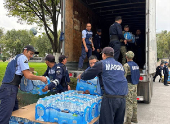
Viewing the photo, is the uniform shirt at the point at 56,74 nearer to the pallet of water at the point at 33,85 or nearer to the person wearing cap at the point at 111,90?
the pallet of water at the point at 33,85

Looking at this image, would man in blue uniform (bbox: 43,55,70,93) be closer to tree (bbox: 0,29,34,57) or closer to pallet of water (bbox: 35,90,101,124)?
pallet of water (bbox: 35,90,101,124)

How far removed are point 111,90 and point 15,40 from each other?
45716 millimetres

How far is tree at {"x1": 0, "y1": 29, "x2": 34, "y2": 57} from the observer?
140 feet

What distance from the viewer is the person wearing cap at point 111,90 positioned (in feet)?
8.67

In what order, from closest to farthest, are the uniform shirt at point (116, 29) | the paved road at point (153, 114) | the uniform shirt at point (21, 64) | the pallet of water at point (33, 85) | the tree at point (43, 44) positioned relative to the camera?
the uniform shirt at point (21, 64), the pallet of water at point (33, 85), the paved road at point (153, 114), the uniform shirt at point (116, 29), the tree at point (43, 44)

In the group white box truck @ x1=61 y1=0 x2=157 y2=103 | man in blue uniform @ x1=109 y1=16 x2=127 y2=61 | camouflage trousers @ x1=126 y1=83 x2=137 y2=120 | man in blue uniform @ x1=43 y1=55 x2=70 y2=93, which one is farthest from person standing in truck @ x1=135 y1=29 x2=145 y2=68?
man in blue uniform @ x1=43 y1=55 x2=70 y2=93

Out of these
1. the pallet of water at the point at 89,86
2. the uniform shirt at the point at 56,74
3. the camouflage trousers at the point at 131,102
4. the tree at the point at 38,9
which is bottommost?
the camouflage trousers at the point at 131,102

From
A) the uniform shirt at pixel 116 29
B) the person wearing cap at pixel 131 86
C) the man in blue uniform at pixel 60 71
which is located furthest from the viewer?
the uniform shirt at pixel 116 29

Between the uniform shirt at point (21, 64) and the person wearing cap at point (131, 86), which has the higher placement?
the uniform shirt at point (21, 64)

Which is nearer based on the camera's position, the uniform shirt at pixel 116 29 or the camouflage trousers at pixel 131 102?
the camouflage trousers at pixel 131 102

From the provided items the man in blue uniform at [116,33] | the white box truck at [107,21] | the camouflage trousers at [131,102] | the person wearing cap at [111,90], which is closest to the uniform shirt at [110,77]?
the person wearing cap at [111,90]

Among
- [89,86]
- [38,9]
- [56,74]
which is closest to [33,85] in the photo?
[56,74]

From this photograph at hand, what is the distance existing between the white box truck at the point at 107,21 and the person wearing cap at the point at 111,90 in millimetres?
2272

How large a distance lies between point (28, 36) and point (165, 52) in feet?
113
